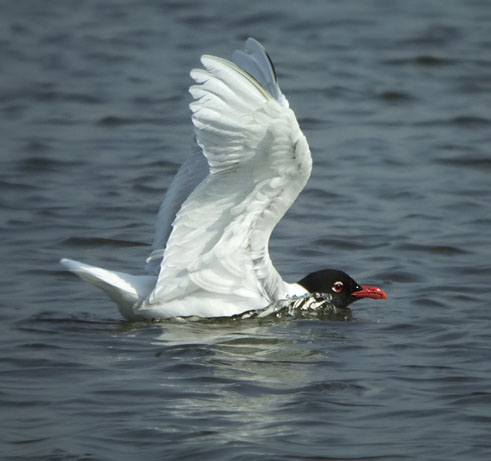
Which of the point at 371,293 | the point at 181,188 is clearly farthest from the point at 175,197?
the point at 371,293

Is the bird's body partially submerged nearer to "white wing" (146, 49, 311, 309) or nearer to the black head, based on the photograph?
"white wing" (146, 49, 311, 309)

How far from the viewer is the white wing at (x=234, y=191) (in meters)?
6.20

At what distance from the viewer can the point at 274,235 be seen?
10.1 m

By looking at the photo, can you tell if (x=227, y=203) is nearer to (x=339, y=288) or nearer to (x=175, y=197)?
(x=175, y=197)

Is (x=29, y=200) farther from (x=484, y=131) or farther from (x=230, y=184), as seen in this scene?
(x=484, y=131)

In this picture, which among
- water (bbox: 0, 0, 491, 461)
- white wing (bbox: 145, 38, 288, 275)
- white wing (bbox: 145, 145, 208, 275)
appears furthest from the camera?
white wing (bbox: 145, 145, 208, 275)

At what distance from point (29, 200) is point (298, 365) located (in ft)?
16.3

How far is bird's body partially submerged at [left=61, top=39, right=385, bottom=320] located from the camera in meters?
6.21

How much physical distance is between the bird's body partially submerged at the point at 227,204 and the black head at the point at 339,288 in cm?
16

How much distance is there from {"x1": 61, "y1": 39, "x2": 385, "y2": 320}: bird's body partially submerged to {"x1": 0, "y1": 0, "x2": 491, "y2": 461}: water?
Result: 26 cm

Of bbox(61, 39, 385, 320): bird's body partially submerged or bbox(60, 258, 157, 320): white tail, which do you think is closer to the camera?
bbox(61, 39, 385, 320): bird's body partially submerged

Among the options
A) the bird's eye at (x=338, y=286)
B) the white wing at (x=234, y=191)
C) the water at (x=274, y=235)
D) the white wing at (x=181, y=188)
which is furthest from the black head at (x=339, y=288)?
the white wing at (x=181, y=188)

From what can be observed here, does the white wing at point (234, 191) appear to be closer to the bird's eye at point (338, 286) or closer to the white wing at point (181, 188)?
the bird's eye at point (338, 286)

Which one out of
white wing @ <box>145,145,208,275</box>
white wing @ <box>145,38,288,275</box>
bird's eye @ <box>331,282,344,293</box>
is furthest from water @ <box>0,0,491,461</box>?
white wing @ <box>145,145,208,275</box>
